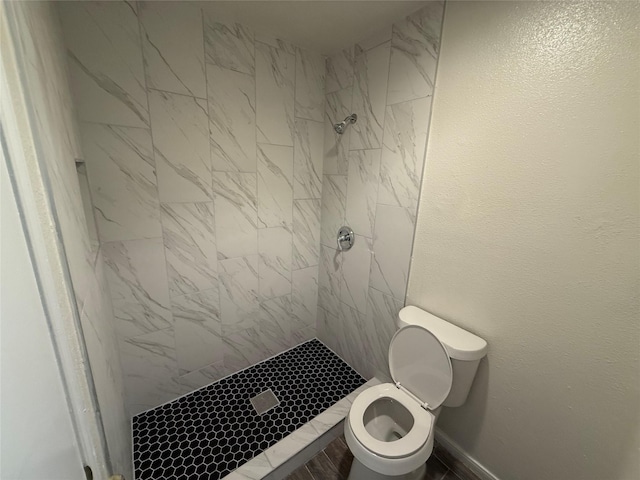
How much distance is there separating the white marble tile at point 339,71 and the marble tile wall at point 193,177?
0.06 meters

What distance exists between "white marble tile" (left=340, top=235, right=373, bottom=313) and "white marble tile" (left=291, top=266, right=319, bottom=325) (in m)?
0.32

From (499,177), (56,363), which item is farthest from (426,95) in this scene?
(56,363)

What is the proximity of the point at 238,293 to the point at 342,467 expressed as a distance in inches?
47.9

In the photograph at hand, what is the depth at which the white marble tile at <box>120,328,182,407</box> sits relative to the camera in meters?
1.53

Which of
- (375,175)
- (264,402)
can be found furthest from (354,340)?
(375,175)

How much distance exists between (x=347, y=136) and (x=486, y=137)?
90cm

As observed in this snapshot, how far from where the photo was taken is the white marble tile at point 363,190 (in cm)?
166

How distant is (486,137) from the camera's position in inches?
45.5

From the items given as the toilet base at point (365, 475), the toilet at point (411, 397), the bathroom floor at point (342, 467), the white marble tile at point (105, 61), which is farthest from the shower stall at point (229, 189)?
the toilet base at point (365, 475)

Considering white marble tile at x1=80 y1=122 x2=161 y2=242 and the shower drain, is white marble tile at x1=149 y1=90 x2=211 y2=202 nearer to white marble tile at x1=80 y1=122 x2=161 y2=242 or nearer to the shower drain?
white marble tile at x1=80 y1=122 x2=161 y2=242

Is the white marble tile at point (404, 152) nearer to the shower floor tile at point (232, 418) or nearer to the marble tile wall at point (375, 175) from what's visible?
the marble tile wall at point (375, 175)

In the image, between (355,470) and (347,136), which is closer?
(355,470)

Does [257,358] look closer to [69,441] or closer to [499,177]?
[69,441]

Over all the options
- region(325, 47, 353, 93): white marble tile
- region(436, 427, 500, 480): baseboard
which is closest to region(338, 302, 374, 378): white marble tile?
region(436, 427, 500, 480): baseboard
